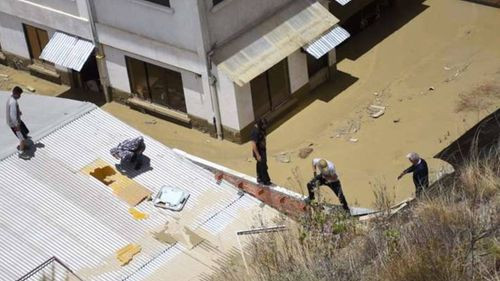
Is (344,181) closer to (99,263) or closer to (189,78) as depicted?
(189,78)

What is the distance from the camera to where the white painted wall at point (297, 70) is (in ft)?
91.0

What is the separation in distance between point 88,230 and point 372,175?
8.48 metres

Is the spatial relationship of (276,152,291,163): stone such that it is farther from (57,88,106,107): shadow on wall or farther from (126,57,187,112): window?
(57,88,106,107): shadow on wall

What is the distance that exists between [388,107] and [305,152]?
3.31 meters

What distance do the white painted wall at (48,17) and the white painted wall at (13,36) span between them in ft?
1.31

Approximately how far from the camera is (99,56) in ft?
93.9

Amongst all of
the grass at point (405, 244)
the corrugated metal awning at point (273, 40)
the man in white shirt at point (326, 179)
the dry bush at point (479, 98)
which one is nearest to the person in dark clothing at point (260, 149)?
the man in white shirt at point (326, 179)

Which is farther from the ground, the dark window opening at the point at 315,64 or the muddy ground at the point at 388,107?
the dark window opening at the point at 315,64

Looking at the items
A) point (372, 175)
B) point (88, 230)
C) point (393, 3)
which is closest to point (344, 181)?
point (372, 175)

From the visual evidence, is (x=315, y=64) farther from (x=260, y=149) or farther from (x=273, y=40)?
(x=260, y=149)

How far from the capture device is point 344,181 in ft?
80.7

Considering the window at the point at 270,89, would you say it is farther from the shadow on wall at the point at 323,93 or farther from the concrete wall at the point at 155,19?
the concrete wall at the point at 155,19

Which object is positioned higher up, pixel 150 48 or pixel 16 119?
pixel 16 119

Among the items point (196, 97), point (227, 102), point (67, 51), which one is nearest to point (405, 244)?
point (227, 102)
